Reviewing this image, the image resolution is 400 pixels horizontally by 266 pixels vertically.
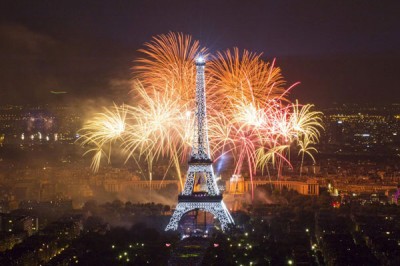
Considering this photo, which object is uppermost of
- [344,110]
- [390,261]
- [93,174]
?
[344,110]

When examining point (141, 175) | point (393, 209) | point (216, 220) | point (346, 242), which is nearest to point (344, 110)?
point (141, 175)

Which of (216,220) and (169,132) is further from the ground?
(169,132)

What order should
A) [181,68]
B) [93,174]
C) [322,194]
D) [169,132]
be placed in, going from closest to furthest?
[181,68], [169,132], [322,194], [93,174]

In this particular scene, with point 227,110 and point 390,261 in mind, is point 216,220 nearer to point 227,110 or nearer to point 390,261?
point 227,110

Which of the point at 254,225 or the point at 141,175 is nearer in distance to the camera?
the point at 254,225

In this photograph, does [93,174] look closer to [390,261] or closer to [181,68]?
[181,68]

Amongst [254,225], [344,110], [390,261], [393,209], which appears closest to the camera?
[390,261]

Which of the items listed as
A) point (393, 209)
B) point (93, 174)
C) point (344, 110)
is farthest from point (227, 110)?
point (344, 110)
